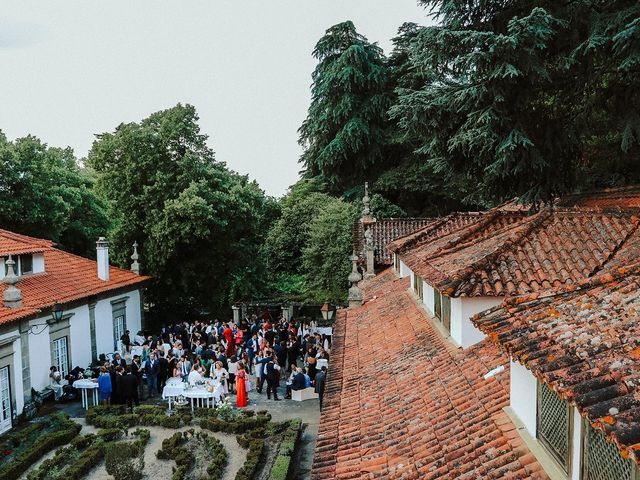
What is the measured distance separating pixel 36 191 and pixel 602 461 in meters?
27.0

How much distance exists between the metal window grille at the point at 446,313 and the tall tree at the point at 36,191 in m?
22.0

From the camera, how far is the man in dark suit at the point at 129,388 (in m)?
17.5

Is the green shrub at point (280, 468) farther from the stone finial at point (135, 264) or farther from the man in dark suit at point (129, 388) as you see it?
the stone finial at point (135, 264)

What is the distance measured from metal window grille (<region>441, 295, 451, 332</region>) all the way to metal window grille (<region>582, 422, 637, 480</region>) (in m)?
5.72

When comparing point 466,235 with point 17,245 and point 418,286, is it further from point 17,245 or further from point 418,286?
point 17,245

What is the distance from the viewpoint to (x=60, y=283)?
867 inches

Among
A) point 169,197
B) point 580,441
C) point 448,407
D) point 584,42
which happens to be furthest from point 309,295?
point 580,441

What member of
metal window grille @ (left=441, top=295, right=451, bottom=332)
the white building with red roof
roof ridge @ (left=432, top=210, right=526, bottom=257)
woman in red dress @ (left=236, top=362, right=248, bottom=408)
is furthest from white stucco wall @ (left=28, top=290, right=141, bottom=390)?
metal window grille @ (left=441, top=295, right=451, bottom=332)

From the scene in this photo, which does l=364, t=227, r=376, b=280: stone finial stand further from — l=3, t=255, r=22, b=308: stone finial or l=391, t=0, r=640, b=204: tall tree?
l=3, t=255, r=22, b=308: stone finial

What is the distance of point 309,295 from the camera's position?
105ft

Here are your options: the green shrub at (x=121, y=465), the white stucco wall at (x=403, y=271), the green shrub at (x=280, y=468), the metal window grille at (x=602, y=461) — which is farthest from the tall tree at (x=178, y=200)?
the metal window grille at (x=602, y=461)

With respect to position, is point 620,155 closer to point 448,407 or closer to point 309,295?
point 448,407

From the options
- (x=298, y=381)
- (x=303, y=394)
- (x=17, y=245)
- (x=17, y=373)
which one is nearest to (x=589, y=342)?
(x=298, y=381)

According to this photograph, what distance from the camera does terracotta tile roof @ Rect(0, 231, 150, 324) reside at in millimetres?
18328
